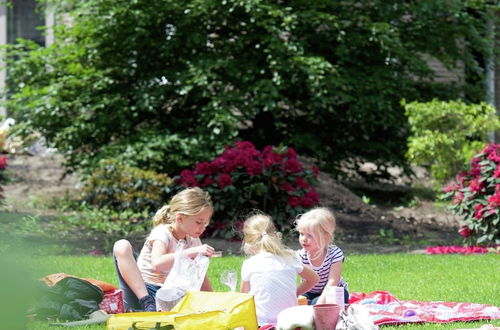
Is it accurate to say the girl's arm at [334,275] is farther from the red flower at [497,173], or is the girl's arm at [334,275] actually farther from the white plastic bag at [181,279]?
the red flower at [497,173]

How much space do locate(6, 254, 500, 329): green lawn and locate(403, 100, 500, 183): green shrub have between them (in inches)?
132

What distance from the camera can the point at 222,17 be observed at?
468 inches

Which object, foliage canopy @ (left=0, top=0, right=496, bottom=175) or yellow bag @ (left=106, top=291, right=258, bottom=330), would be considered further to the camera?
foliage canopy @ (left=0, top=0, right=496, bottom=175)

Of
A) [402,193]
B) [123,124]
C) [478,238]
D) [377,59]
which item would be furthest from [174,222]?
[402,193]

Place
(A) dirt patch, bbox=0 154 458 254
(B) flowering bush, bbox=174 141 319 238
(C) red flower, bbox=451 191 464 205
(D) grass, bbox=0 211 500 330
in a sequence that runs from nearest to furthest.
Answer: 1. (D) grass, bbox=0 211 500 330
2. (C) red flower, bbox=451 191 464 205
3. (A) dirt patch, bbox=0 154 458 254
4. (B) flowering bush, bbox=174 141 319 238

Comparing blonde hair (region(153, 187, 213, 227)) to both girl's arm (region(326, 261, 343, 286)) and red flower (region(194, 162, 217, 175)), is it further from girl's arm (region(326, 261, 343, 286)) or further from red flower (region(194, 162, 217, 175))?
red flower (region(194, 162, 217, 175))

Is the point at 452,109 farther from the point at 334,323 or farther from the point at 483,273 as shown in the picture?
the point at 334,323

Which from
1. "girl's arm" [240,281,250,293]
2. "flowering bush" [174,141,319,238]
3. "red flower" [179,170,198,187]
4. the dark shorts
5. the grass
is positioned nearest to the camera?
"girl's arm" [240,281,250,293]

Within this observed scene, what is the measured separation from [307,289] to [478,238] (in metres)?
4.69

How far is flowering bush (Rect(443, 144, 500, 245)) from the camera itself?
8.73 meters

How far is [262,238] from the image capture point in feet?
14.6

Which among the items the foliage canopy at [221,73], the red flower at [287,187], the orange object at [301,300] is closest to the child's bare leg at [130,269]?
the orange object at [301,300]

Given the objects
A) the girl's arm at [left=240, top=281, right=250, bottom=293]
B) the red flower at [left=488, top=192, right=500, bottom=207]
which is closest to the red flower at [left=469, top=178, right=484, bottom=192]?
the red flower at [left=488, top=192, right=500, bottom=207]

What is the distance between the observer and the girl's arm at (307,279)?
4.69 m
